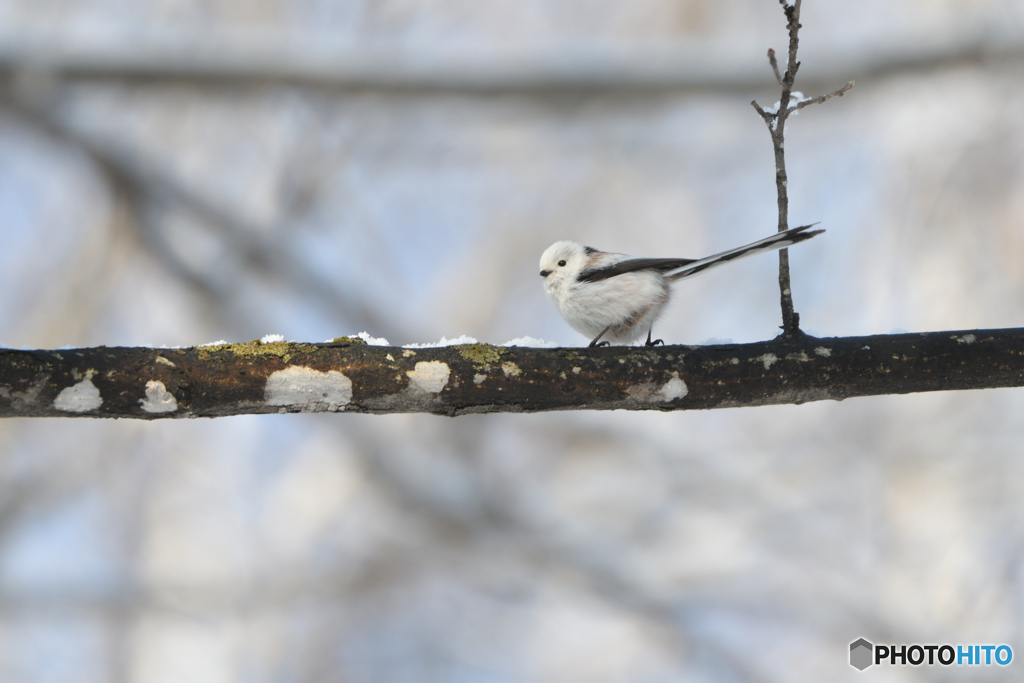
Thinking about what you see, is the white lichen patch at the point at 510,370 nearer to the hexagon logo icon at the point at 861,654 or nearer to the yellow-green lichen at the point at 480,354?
the yellow-green lichen at the point at 480,354

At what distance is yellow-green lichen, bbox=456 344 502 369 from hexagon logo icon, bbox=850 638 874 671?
12.4ft

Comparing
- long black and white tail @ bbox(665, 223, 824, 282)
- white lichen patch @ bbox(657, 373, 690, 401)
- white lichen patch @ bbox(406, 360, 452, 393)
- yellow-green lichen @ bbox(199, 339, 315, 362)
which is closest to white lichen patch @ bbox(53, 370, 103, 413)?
yellow-green lichen @ bbox(199, 339, 315, 362)

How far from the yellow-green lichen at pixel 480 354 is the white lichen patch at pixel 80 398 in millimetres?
879

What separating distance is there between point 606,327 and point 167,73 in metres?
4.43

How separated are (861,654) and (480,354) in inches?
158

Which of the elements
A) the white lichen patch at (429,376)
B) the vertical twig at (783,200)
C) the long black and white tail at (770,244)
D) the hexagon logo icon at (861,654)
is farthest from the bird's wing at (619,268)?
the hexagon logo icon at (861,654)

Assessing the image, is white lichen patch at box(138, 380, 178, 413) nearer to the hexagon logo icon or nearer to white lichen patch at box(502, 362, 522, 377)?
white lichen patch at box(502, 362, 522, 377)

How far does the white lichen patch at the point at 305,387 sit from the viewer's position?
1.67 m

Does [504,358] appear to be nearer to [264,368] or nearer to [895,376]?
[264,368]

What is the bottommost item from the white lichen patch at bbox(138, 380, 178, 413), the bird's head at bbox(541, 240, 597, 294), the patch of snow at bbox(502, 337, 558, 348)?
the white lichen patch at bbox(138, 380, 178, 413)

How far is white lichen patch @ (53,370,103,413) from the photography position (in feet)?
5.21

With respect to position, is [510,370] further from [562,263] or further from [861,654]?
[861,654]

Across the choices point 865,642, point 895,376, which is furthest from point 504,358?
point 865,642

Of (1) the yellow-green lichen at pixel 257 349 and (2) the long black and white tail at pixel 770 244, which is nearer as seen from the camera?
(1) the yellow-green lichen at pixel 257 349
